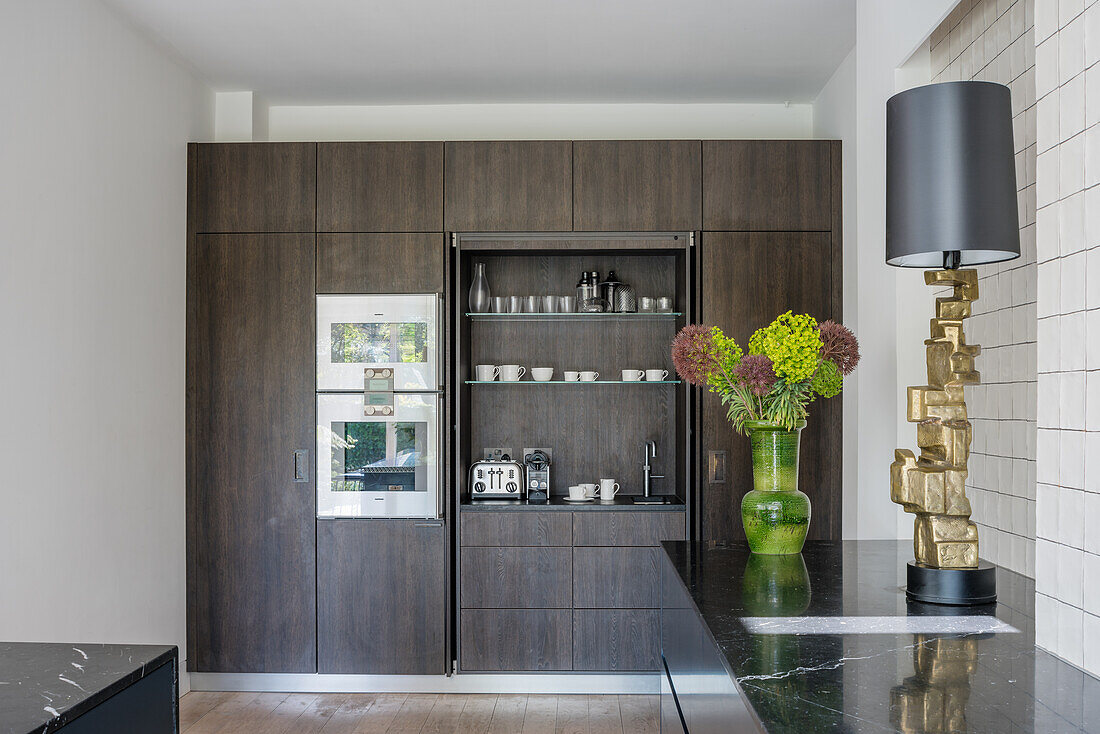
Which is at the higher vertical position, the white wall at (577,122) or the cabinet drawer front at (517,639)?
the white wall at (577,122)

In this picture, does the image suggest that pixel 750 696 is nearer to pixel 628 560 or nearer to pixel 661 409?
pixel 628 560

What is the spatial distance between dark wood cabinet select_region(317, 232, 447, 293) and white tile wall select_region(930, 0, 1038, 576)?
2.25 metres

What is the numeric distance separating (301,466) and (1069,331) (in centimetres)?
321

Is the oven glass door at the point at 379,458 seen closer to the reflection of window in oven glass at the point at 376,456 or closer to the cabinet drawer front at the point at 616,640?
the reflection of window in oven glass at the point at 376,456

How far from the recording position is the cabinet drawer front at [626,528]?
12.4ft

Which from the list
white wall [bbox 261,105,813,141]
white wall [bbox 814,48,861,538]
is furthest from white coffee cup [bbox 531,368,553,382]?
white wall [bbox 814,48,861,538]

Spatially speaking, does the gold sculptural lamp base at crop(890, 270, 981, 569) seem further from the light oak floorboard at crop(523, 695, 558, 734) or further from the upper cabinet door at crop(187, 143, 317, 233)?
the upper cabinet door at crop(187, 143, 317, 233)

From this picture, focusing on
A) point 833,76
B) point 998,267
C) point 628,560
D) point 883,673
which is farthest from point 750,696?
point 833,76

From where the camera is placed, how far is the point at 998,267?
7.64 feet

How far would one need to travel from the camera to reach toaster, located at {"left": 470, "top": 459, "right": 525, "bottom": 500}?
402cm

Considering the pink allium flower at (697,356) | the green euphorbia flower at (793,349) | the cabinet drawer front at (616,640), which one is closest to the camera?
the green euphorbia flower at (793,349)

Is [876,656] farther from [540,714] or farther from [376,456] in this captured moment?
[376,456]

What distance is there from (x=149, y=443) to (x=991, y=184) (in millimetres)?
3224

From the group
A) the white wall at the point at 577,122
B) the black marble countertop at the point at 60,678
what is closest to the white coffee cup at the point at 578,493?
the white wall at the point at 577,122
